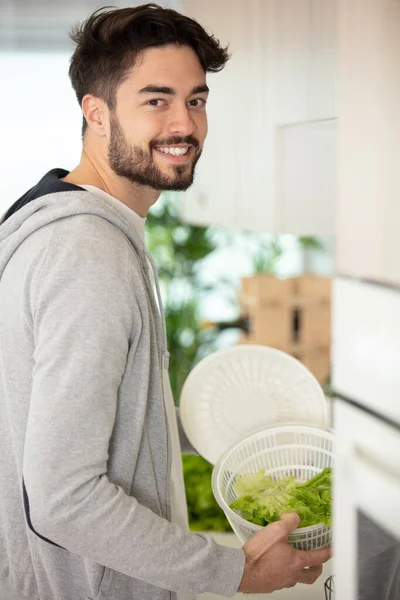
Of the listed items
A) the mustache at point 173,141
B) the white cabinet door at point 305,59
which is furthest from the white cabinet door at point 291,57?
the mustache at point 173,141

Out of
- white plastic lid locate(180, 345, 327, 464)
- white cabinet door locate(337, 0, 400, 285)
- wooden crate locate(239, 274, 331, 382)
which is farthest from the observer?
wooden crate locate(239, 274, 331, 382)

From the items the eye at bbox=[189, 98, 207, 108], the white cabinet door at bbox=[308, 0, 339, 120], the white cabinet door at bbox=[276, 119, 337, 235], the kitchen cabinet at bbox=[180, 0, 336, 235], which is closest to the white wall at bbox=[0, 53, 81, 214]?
the kitchen cabinet at bbox=[180, 0, 336, 235]

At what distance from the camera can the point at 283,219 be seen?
197cm

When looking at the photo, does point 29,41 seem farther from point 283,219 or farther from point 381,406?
→ point 381,406

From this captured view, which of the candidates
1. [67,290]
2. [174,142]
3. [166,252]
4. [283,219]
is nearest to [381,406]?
[67,290]

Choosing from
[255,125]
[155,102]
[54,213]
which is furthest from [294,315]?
[54,213]

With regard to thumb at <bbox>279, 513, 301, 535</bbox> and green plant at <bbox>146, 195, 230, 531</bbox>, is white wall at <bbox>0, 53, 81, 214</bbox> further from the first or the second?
thumb at <bbox>279, 513, 301, 535</bbox>

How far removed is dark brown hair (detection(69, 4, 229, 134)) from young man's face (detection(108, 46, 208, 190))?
16mm

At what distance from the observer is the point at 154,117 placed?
121 cm

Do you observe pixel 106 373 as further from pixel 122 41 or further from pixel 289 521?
pixel 122 41

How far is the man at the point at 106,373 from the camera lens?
89 centimetres

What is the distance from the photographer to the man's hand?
102 cm

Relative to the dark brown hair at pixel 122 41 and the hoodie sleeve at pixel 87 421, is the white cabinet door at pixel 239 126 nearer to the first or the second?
the dark brown hair at pixel 122 41

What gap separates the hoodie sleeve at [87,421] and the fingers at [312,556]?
0.17 m
